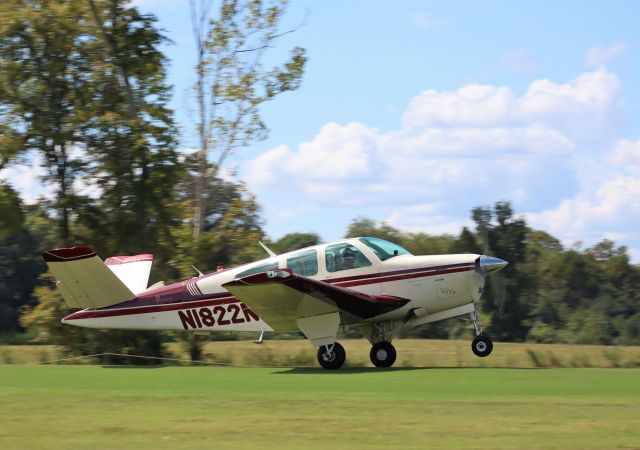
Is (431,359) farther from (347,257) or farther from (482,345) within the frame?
(347,257)

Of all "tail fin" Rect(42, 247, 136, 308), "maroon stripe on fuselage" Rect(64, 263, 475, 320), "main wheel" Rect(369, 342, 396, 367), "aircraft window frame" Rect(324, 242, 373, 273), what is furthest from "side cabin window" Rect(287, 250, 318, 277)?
"tail fin" Rect(42, 247, 136, 308)

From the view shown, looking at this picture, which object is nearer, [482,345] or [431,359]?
[482,345]

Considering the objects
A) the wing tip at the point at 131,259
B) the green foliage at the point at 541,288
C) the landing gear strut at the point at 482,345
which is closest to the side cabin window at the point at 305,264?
the landing gear strut at the point at 482,345

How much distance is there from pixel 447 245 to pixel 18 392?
4991 cm

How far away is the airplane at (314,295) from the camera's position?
Answer: 49.8ft

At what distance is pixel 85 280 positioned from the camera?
55.6ft

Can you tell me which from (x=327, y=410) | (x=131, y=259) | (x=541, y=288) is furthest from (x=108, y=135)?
(x=541, y=288)

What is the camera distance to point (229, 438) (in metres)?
8.06

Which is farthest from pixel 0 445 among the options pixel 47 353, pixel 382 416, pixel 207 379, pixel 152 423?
pixel 47 353

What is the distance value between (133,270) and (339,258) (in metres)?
4.76

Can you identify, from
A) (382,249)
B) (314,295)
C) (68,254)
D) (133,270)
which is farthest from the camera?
(133,270)

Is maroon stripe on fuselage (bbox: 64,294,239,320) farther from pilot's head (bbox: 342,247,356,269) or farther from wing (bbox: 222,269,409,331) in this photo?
pilot's head (bbox: 342,247,356,269)

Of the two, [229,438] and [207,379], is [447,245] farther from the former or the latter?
[229,438]

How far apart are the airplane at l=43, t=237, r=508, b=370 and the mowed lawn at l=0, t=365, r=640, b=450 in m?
1.50
